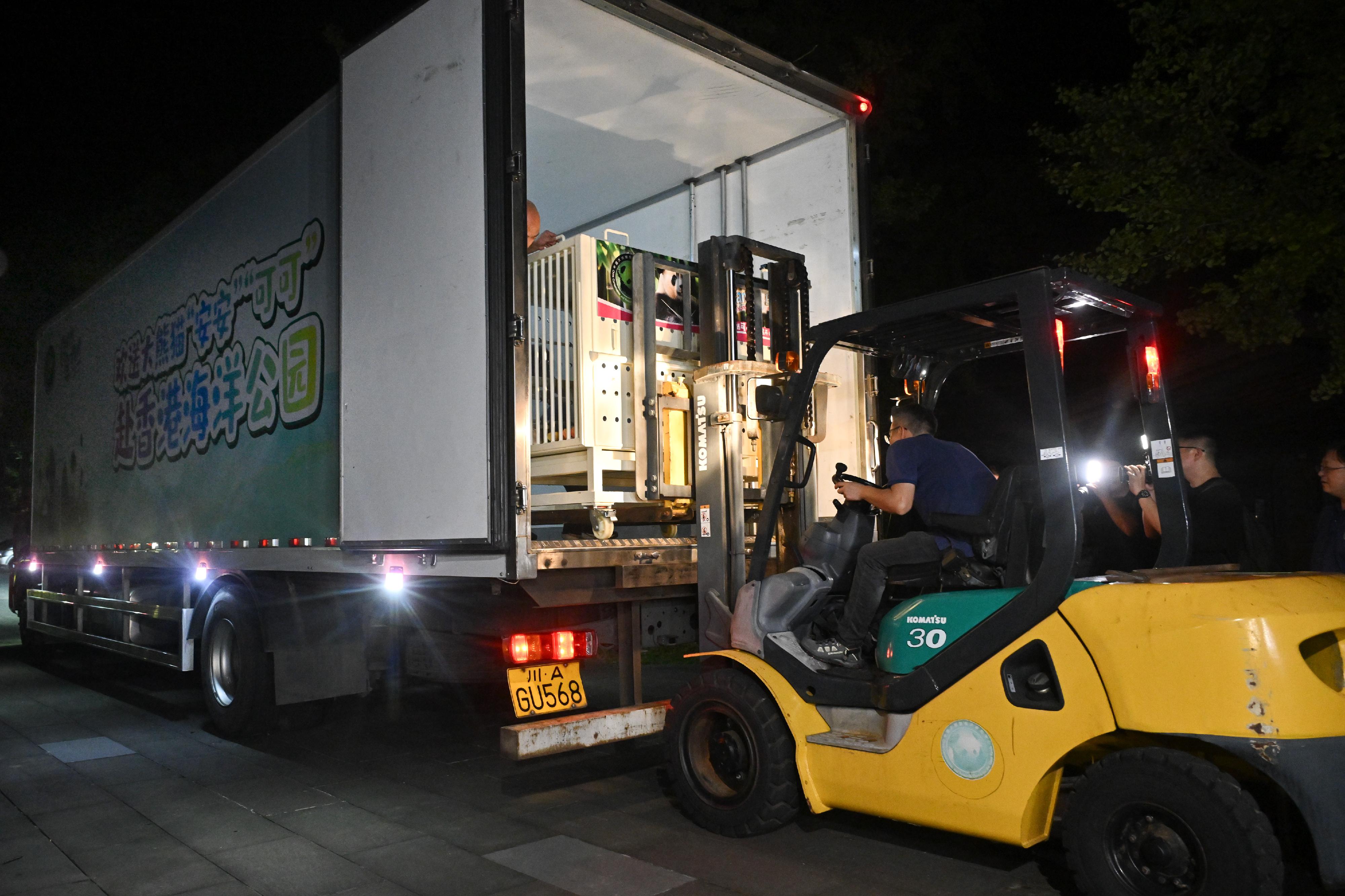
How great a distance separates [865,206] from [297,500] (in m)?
3.93

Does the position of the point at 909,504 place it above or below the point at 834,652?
above

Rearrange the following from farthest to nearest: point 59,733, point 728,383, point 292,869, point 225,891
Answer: point 59,733, point 728,383, point 292,869, point 225,891

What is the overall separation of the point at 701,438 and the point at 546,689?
A: 147 centimetres

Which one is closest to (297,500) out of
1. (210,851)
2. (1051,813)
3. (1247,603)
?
(210,851)

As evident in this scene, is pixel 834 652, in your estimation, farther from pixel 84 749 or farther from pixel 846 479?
pixel 84 749

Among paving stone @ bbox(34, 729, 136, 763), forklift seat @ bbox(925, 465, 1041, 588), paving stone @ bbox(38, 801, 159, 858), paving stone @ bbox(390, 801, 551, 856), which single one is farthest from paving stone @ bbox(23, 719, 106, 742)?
forklift seat @ bbox(925, 465, 1041, 588)

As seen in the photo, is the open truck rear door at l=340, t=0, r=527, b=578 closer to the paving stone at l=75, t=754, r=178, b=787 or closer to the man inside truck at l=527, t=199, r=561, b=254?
the man inside truck at l=527, t=199, r=561, b=254

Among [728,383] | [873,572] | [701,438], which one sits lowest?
[873,572]

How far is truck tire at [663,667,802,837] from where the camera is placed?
4.27 meters

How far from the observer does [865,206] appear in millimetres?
6285

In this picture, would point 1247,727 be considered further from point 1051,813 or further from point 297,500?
point 297,500

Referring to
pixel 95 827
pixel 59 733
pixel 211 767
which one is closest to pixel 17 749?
pixel 59 733

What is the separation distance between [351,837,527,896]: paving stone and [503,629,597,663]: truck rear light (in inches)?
36.0

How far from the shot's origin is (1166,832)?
10.5 feet
